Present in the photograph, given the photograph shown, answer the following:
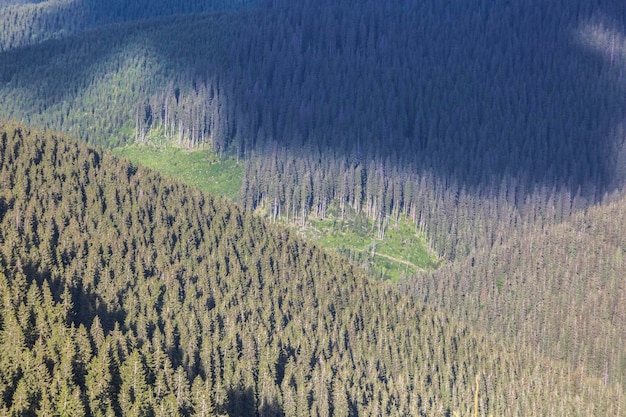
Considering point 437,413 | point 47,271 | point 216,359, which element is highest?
point 47,271

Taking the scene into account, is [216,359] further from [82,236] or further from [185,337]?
[82,236]

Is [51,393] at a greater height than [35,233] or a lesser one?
greater

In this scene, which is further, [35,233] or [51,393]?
[35,233]

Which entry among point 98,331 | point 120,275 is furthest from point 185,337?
point 98,331

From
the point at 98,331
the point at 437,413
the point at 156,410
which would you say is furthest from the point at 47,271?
the point at 437,413

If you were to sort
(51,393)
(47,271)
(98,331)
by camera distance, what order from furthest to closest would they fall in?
(47,271) → (98,331) → (51,393)

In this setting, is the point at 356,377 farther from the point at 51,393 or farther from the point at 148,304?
the point at 51,393

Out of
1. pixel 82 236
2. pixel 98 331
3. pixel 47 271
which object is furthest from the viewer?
pixel 82 236

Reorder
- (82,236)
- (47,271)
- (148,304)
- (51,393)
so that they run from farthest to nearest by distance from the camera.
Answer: (82,236) < (148,304) < (47,271) < (51,393)

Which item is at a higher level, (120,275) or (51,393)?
(51,393)
